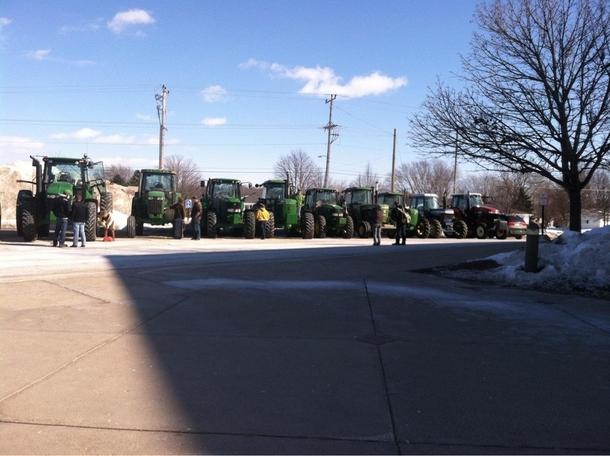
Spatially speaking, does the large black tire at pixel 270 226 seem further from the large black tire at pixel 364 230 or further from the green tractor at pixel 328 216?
the large black tire at pixel 364 230

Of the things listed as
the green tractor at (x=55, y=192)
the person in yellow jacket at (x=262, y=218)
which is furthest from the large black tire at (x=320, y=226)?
the green tractor at (x=55, y=192)

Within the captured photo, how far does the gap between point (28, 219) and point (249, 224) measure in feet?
29.8

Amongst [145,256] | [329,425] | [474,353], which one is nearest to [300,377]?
[329,425]

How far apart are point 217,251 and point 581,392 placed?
13123mm

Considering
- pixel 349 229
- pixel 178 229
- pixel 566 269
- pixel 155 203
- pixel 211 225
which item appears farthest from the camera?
pixel 349 229

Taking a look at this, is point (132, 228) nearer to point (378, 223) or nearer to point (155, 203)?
point (155, 203)

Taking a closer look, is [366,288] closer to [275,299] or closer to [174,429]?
[275,299]

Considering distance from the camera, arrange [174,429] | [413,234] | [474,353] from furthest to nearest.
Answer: [413,234]
[474,353]
[174,429]

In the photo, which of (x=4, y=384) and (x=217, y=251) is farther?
(x=217, y=251)

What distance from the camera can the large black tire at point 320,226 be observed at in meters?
28.2

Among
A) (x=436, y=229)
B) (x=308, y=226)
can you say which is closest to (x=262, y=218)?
(x=308, y=226)

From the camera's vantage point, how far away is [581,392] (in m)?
5.19

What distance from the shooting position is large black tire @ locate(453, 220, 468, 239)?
31.4 metres

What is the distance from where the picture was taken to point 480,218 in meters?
32.3
